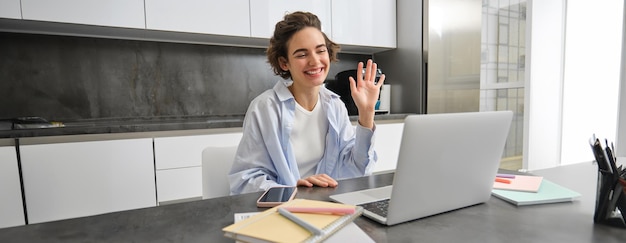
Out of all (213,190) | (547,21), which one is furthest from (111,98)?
(547,21)

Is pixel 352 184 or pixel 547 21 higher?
pixel 547 21

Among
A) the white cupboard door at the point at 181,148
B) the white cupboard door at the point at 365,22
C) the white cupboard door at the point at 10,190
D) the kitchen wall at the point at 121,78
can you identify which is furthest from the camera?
the white cupboard door at the point at 365,22

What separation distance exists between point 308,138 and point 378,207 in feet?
1.97

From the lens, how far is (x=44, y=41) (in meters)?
2.03

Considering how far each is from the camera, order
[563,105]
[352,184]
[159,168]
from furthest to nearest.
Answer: [563,105] < [159,168] < [352,184]

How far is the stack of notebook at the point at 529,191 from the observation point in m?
0.73

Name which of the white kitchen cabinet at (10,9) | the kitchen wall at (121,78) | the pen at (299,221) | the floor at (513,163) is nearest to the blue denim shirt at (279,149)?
the pen at (299,221)

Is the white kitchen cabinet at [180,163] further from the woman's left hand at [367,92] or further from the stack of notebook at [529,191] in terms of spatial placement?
the stack of notebook at [529,191]

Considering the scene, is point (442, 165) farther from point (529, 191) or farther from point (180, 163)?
point (180, 163)

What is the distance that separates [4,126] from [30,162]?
470mm

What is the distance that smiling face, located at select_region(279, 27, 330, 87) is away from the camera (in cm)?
117

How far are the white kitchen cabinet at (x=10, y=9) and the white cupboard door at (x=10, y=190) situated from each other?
2.22ft

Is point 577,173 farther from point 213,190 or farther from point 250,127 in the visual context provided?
point 213,190

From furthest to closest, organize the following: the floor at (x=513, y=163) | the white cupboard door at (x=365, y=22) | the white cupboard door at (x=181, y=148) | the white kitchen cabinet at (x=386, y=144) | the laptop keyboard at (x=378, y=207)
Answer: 1. the floor at (x=513, y=163)
2. the white cupboard door at (x=365, y=22)
3. the white kitchen cabinet at (x=386, y=144)
4. the white cupboard door at (x=181, y=148)
5. the laptop keyboard at (x=378, y=207)
